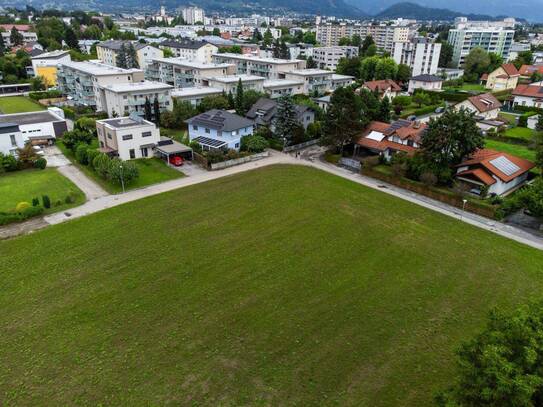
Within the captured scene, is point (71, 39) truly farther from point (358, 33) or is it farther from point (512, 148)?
point (512, 148)

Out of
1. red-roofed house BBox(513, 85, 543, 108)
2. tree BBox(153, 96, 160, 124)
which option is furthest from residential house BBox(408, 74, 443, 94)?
tree BBox(153, 96, 160, 124)

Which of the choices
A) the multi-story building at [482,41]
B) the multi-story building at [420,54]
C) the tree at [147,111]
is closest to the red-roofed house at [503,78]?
the multi-story building at [420,54]

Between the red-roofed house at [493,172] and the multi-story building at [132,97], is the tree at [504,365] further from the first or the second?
the multi-story building at [132,97]

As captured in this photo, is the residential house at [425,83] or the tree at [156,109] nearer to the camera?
the tree at [156,109]

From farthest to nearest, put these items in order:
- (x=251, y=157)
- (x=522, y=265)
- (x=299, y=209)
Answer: (x=251, y=157)
(x=299, y=209)
(x=522, y=265)

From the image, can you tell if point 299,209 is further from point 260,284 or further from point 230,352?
point 230,352

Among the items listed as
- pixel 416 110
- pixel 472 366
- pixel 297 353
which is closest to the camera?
pixel 472 366

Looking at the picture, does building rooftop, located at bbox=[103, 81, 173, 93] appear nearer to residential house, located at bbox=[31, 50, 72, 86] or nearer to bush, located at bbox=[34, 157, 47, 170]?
bush, located at bbox=[34, 157, 47, 170]

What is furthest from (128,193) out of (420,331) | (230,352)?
(420,331)
